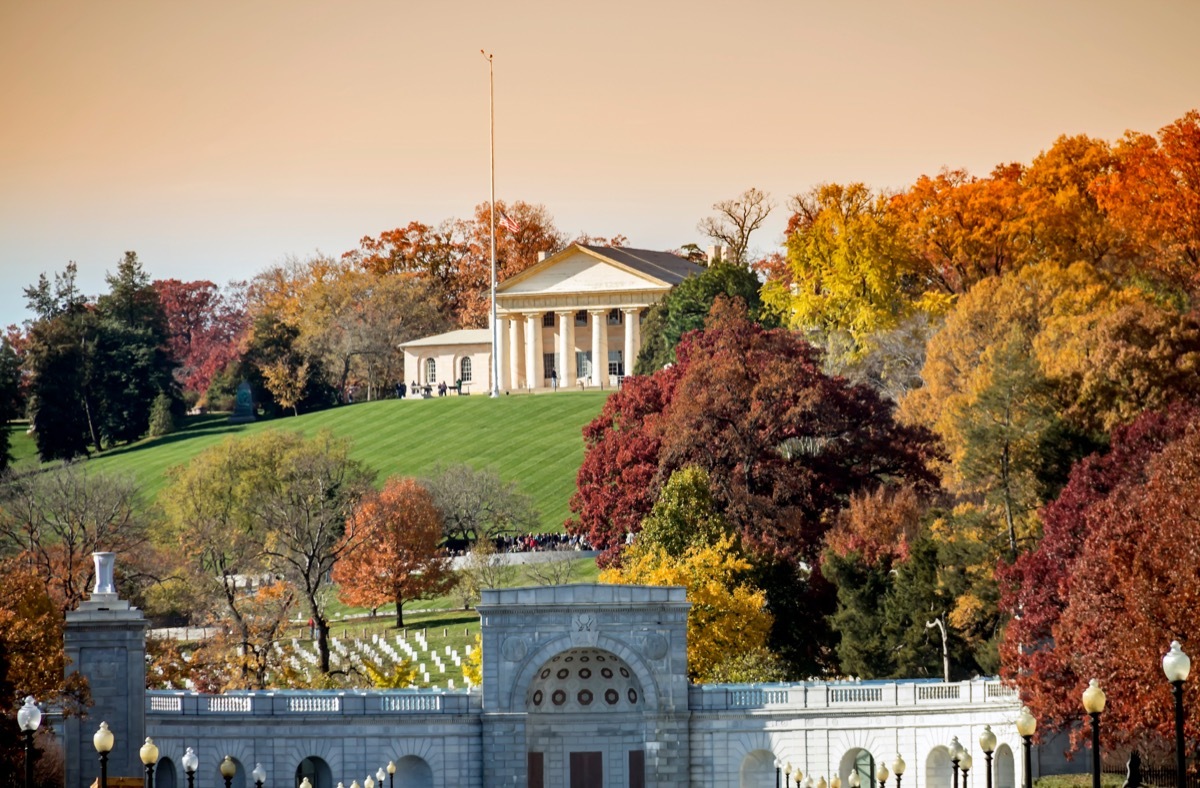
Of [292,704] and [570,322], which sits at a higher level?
[570,322]

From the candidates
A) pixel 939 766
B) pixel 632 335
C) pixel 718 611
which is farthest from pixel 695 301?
pixel 939 766

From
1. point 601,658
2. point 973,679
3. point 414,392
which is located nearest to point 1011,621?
point 973,679

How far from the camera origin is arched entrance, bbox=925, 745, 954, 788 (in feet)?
222

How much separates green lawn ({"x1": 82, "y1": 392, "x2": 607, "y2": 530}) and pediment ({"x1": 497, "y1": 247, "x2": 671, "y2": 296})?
11.2 meters

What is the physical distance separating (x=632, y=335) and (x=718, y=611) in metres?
82.3

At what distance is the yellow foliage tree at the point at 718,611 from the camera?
260 feet

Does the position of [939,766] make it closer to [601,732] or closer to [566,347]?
[601,732]

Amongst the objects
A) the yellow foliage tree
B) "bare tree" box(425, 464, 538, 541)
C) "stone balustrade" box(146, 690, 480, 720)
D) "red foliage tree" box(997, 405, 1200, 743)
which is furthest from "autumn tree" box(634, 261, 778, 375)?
"stone balustrade" box(146, 690, 480, 720)

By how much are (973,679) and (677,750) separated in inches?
360

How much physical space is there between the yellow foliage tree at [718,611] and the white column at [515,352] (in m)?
83.3

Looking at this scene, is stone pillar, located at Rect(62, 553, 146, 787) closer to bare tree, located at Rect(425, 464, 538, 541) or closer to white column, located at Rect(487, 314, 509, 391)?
bare tree, located at Rect(425, 464, 538, 541)

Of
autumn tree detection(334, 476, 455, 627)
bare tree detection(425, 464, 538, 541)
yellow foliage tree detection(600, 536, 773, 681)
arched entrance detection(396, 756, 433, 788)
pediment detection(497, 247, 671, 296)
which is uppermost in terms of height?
pediment detection(497, 247, 671, 296)

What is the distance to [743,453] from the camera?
93.0 meters

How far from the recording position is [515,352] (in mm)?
166375
